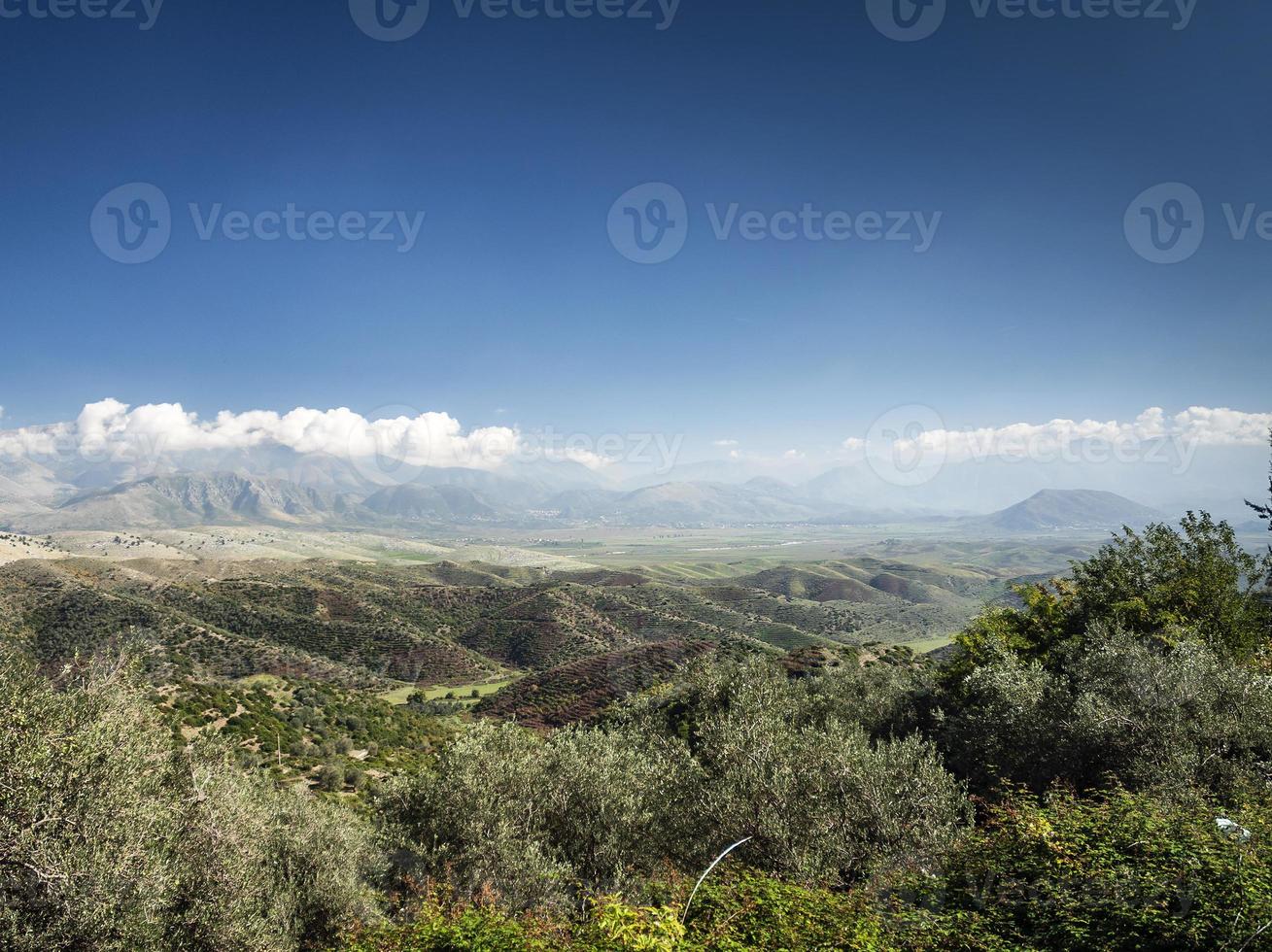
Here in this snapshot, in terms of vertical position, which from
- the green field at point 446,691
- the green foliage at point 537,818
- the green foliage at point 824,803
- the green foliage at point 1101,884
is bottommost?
the green field at point 446,691

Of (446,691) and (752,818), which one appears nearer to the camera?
(752,818)

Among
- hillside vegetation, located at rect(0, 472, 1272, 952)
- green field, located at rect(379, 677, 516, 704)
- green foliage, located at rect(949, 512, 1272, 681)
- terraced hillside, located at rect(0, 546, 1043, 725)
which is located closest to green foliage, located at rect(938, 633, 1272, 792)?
hillside vegetation, located at rect(0, 472, 1272, 952)

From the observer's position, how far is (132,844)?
47.3 ft

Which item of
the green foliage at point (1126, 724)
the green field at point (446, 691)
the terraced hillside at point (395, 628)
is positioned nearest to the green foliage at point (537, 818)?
the green foliage at point (1126, 724)

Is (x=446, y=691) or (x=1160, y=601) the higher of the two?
(x=1160, y=601)

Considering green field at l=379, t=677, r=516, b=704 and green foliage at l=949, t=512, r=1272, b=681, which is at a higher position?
green foliage at l=949, t=512, r=1272, b=681

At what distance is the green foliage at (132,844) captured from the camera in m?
13.2

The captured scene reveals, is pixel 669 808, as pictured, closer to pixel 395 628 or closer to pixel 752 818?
pixel 752 818

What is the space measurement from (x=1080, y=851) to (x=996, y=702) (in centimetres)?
1120

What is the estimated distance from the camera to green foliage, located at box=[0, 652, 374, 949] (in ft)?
43.2

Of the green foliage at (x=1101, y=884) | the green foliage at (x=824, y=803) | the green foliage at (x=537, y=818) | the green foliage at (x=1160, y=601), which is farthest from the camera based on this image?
the green foliage at (x=1160, y=601)

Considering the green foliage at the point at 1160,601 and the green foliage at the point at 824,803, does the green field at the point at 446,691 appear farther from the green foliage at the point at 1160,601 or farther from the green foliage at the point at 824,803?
Answer: the green foliage at the point at 1160,601

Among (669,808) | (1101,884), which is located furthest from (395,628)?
(1101,884)

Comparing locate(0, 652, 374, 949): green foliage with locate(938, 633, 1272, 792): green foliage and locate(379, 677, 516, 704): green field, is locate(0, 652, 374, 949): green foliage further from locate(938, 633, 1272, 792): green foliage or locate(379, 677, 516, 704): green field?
locate(379, 677, 516, 704): green field
